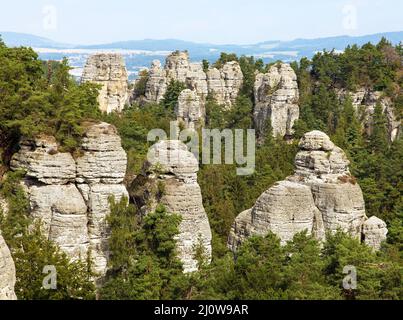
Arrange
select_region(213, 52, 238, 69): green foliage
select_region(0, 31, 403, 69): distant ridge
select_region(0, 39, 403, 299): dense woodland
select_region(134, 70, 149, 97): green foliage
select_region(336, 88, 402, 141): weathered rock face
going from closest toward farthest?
select_region(0, 39, 403, 299): dense woodland
select_region(336, 88, 402, 141): weathered rock face
select_region(134, 70, 149, 97): green foliage
select_region(213, 52, 238, 69): green foliage
select_region(0, 31, 403, 69): distant ridge

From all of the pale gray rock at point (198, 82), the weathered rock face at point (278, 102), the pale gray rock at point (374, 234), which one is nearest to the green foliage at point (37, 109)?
the pale gray rock at point (374, 234)

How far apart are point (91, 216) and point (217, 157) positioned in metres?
19.5

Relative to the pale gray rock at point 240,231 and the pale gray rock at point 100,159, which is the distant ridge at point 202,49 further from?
the pale gray rock at point 100,159

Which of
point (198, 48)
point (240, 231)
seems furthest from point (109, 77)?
point (198, 48)

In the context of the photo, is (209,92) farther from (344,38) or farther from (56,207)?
(344,38)

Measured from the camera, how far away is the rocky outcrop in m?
24.0

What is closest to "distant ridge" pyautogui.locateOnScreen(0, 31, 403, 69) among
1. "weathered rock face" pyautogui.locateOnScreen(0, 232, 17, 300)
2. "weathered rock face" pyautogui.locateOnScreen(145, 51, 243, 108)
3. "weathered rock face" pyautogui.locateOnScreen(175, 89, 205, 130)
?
"weathered rock face" pyautogui.locateOnScreen(145, 51, 243, 108)

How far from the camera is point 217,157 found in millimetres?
40625

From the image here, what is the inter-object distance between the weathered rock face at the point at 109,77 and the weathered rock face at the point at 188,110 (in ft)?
20.2

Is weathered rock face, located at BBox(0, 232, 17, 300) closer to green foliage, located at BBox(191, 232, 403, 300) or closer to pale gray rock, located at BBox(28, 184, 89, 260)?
green foliage, located at BBox(191, 232, 403, 300)

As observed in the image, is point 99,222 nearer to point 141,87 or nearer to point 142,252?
point 142,252

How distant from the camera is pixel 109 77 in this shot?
190 feet

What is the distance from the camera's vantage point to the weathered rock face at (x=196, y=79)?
6197 centimetres
